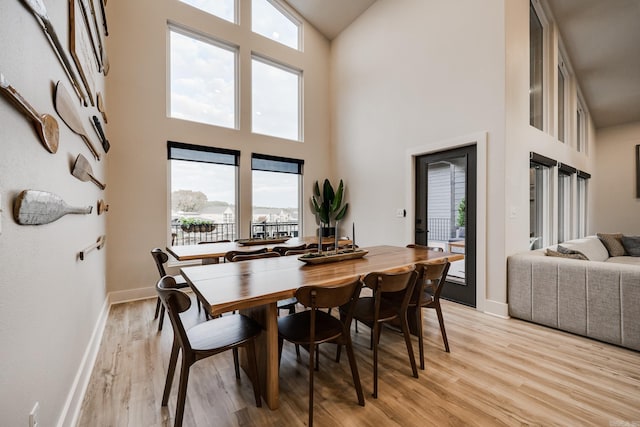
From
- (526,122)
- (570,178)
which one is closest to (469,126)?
(526,122)

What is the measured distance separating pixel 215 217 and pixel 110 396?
314 centimetres

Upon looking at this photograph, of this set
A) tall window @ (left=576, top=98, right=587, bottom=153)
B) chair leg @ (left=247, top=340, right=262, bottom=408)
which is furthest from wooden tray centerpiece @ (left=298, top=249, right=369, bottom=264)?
tall window @ (left=576, top=98, right=587, bottom=153)

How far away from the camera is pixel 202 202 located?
175 inches

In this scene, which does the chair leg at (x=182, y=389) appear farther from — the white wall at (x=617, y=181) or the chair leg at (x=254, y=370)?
the white wall at (x=617, y=181)

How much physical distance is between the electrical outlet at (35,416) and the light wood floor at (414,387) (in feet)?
2.00

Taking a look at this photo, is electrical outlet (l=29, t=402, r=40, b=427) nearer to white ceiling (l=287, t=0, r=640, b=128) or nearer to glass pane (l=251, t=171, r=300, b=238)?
glass pane (l=251, t=171, r=300, b=238)

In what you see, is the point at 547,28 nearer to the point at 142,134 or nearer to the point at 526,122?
the point at 526,122

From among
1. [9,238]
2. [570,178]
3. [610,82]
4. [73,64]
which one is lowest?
[9,238]

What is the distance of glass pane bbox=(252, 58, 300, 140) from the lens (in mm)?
5004

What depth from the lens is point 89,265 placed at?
226 cm

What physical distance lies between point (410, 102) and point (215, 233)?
3.94 m

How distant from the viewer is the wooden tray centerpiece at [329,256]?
7.02ft

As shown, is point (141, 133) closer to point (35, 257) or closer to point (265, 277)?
point (35, 257)

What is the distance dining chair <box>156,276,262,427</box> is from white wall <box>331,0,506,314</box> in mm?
2841
